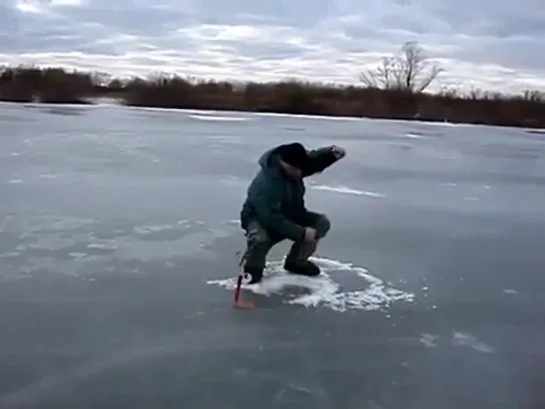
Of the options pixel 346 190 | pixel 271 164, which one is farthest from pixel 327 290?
pixel 346 190

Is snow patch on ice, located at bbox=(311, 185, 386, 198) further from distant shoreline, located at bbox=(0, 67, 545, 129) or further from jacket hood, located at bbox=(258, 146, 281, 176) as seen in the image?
distant shoreline, located at bbox=(0, 67, 545, 129)

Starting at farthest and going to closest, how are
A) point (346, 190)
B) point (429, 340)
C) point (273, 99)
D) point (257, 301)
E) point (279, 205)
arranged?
point (273, 99) → point (346, 190) → point (279, 205) → point (257, 301) → point (429, 340)

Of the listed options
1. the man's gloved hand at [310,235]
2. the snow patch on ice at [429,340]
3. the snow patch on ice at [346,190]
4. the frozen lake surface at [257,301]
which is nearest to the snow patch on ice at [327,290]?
the frozen lake surface at [257,301]

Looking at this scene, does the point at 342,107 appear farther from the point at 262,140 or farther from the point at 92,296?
the point at 92,296

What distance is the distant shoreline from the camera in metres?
31.2

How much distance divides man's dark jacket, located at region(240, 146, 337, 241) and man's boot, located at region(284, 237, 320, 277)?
14cm

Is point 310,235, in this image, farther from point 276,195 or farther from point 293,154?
point 293,154

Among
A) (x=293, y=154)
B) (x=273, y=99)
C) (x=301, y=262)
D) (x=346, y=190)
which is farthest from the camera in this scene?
(x=273, y=99)

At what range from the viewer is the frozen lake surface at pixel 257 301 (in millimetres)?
2777

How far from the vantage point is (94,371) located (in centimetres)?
285

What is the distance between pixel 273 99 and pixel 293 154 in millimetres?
29048

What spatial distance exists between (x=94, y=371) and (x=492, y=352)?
1688 millimetres

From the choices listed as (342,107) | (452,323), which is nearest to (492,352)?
(452,323)

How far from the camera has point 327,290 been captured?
404cm
